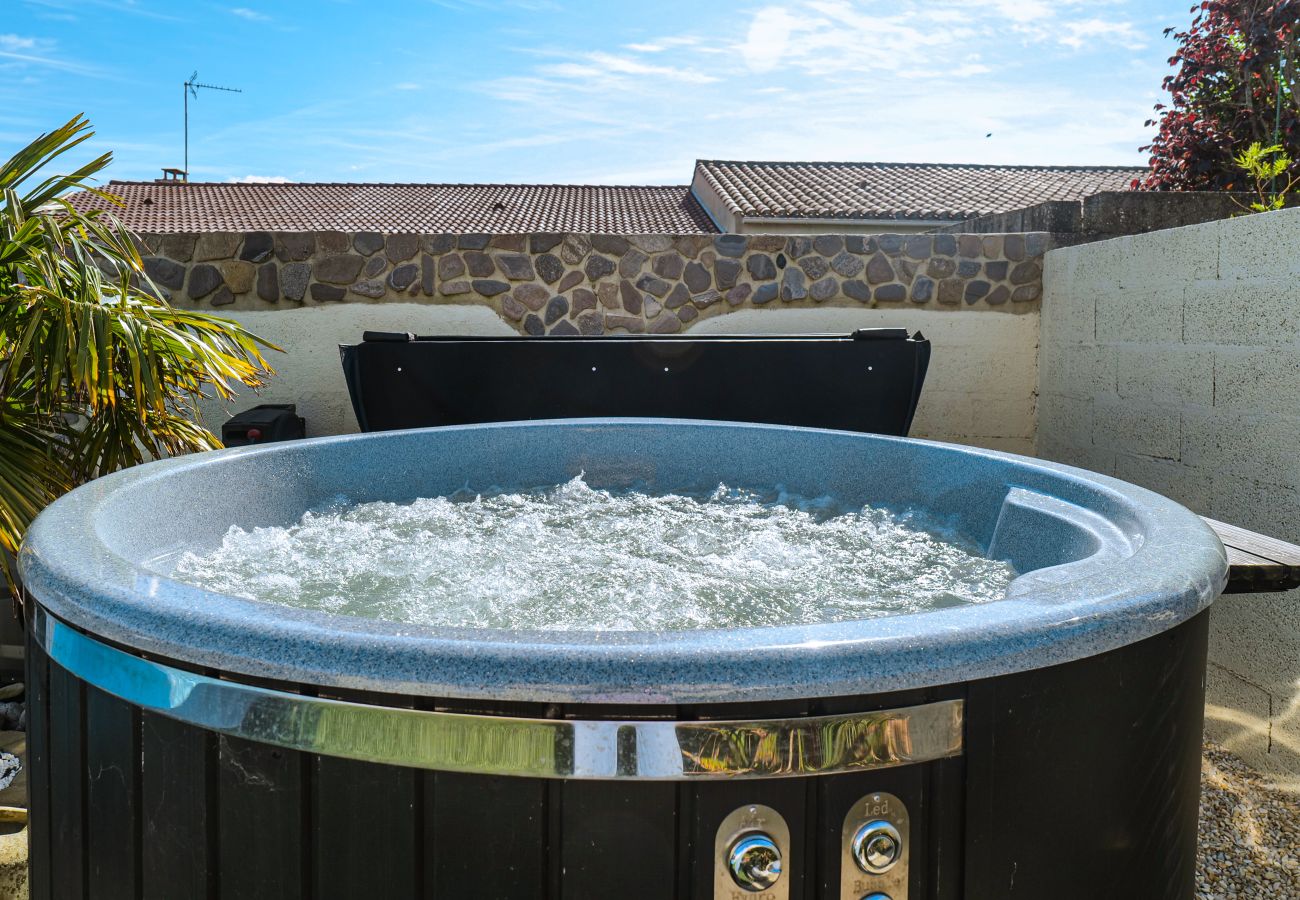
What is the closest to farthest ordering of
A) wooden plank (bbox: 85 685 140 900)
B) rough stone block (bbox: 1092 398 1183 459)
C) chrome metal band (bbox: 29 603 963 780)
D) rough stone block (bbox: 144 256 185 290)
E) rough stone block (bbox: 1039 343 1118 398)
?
chrome metal band (bbox: 29 603 963 780) < wooden plank (bbox: 85 685 140 900) < rough stone block (bbox: 1092 398 1183 459) < rough stone block (bbox: 1039 343 1118 398) < rough stone block (bbox: 144 256 185 290)

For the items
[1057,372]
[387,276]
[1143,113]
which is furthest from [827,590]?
[1143,113]

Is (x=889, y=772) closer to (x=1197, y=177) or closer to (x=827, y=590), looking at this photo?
(x=827, y=590)

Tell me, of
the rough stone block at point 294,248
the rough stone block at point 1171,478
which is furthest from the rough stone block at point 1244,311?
the rough stone block at point 294,248

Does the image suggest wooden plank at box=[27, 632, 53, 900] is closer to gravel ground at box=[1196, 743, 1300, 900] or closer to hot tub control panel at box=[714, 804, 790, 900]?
hot tub control panel at box=[714, 804, 790, 900]

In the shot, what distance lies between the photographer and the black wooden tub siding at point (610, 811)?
2.60 feet

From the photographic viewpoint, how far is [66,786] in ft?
3.29

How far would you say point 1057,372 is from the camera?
4.00 meters

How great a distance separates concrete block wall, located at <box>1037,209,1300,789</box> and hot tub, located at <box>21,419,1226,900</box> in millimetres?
1522

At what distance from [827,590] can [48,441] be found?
6.60 ft

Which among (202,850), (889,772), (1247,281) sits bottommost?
(202,850)

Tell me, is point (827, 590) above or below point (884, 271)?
below

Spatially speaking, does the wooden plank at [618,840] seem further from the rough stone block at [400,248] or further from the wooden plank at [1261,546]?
the rough stone block at [400,248]

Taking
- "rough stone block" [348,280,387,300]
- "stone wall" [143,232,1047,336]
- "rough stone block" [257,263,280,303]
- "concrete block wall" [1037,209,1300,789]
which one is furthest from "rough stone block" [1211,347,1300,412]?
"rough stone block" [257,263,280,303]

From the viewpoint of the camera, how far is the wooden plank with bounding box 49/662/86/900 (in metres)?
0.98
